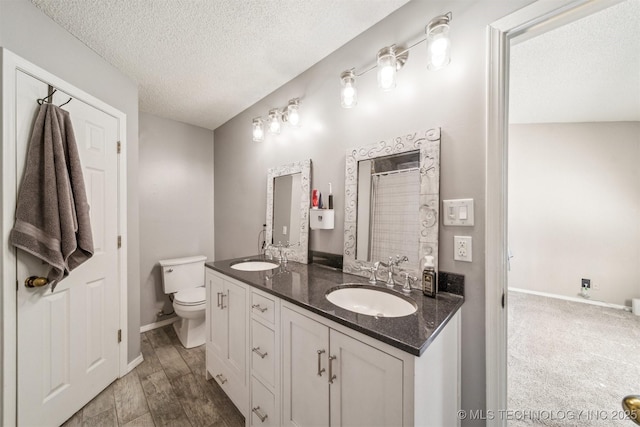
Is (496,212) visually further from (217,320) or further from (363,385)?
(217,320)

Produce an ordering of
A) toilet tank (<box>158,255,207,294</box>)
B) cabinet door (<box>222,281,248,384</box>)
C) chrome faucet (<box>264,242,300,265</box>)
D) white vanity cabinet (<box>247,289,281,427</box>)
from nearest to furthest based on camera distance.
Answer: white vanity cabinet (<box>247,289,281,427</box>), cabinet door (<box>222,281,248,384</box>), chrome faucet (<box>264,242,300,265</box>), toilet tank (<box>158,255,207,294</box>)

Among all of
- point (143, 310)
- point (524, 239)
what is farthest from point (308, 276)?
point (524, 239)

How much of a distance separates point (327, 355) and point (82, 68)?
7.71 feet

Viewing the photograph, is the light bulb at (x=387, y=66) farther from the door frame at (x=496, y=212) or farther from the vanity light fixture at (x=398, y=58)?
the door frame at (x=496, y=212)

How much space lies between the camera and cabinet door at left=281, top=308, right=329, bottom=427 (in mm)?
878

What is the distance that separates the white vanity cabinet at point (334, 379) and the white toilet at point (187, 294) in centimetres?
124

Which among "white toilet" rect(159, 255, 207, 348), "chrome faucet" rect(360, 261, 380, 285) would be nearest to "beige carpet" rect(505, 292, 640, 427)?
"chrome faucet" rect(360, 261, 380, 285)

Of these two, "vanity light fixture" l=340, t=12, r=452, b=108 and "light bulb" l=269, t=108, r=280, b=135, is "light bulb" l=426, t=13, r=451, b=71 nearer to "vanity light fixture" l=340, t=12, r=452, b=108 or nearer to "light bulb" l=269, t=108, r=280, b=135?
"vanity light fixture" l=340, t=12, r=452, b=108

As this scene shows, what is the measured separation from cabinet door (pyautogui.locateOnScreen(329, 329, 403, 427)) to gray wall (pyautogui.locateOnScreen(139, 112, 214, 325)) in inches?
101

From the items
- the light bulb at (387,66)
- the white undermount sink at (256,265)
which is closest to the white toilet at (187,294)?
the white undermount sink at (256,265)

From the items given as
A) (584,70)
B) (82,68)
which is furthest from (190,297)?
(584,70)

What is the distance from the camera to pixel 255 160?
2.33 m

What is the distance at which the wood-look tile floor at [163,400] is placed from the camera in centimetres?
135

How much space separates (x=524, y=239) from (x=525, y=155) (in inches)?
47.4
